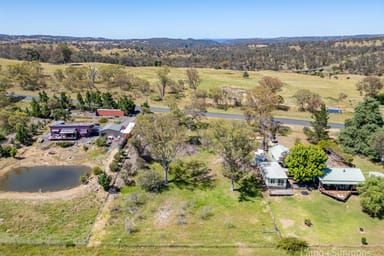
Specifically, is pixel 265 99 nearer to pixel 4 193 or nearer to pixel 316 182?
pixel 316 182

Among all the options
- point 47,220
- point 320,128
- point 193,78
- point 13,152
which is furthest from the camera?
point 193,78

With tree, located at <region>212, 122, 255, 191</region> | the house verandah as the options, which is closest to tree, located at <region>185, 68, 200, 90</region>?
tree, located at <region>212, 122, 255, 191</region>

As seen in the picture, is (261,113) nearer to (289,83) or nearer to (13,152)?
(13,152)

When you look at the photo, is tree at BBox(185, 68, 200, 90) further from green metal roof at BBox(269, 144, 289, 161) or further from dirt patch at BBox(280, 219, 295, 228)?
dirt patch at BBox(280, 219, 295, 228)

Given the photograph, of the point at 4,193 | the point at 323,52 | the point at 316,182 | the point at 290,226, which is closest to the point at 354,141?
the point at 316,182

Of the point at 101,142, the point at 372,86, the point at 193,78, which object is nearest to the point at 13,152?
the point at 101,142

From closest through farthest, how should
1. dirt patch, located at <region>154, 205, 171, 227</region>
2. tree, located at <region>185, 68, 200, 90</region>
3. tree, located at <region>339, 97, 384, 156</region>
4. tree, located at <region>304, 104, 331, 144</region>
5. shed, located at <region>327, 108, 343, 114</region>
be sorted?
dirt patch, located at <region>154, 205, 171, 227</region>, tree, located at <region>339, 97, 384, 156</region>, tree, located at <region>304, 104, 331, 144</region>, shed, located at <region>327, 108, 343, 114</region>, tree, located at <region>185, 68, 200, 90</region>
